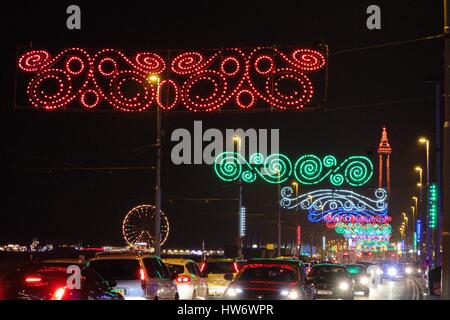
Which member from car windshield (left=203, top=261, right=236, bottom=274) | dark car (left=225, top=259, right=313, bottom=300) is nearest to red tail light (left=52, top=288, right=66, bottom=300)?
dark car (left=225, top=259, right=313, bottom=300)

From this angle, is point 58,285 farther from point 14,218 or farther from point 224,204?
point 224,204

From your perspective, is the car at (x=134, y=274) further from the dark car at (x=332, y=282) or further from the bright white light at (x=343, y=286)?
the bright white light at (x=343, y=286)

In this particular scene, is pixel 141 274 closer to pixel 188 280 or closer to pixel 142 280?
pixel 142 280

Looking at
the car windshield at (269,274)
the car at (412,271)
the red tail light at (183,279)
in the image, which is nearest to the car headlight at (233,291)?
the car windshield at (269,274)

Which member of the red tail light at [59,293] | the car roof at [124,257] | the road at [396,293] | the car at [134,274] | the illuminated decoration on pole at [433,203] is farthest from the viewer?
the illuminated decoration on pole at [433,203]

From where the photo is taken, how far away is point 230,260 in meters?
36.8

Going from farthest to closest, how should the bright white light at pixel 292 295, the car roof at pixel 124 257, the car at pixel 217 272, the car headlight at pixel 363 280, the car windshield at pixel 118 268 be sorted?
the car headlight at pixel 363 280 < the car at pixel 217 272 < the bright white light at pixel 292 295 < the car roof at pixel 124 257 < the car windshield at pixel 118 268

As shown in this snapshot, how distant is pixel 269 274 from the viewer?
23.4 metres

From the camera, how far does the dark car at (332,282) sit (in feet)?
115

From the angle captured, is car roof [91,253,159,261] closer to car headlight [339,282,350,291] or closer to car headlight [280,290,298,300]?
car headlight [280,290,298,300]

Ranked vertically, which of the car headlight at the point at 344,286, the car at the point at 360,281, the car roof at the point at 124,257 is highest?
the car roof at the point at 124,257

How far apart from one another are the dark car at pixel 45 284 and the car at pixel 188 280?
30.9ft

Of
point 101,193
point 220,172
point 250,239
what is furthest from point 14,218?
point 220,172
